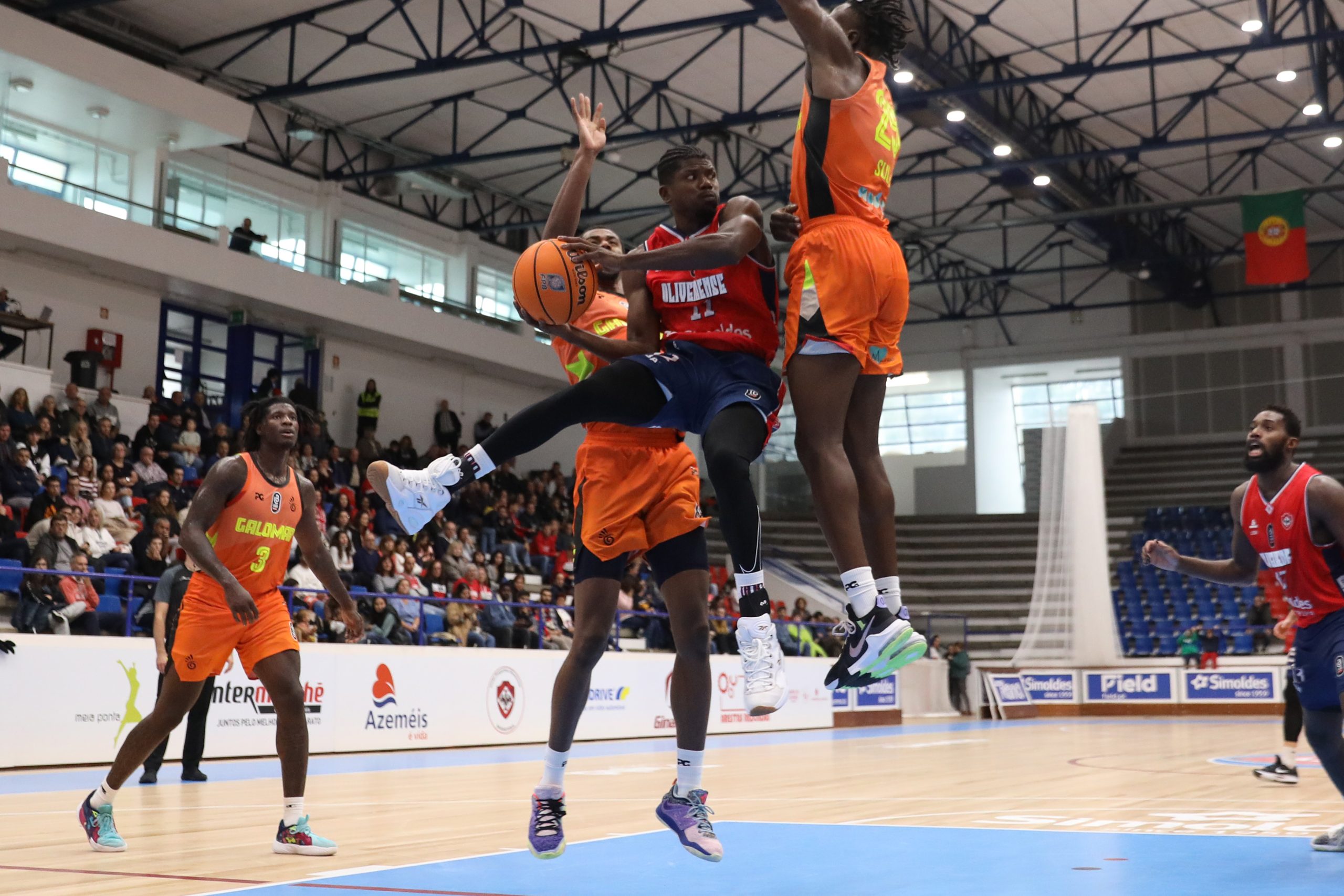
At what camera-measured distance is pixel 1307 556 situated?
6.18 meters

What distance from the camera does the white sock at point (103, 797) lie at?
611cm

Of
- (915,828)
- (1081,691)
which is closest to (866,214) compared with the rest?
(915,828)

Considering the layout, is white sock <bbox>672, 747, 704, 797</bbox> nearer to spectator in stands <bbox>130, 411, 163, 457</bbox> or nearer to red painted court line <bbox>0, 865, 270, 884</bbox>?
red painted court line <bbox>0, 865, 270, 884</bbox>

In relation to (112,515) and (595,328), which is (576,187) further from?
(112,515)

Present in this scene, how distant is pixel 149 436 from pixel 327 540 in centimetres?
278

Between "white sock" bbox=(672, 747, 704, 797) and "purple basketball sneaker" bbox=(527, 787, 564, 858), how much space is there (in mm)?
452

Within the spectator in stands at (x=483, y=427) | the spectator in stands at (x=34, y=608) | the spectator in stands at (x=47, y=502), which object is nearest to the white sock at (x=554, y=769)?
the spectator in stands at (x=34, y=608)

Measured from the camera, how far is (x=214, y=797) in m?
8.67

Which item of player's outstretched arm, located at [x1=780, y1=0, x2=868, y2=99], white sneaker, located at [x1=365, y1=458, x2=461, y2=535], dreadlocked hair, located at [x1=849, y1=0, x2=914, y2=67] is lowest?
white sneaker, located at [x1=365, y1=458, x2=461, y2=535]

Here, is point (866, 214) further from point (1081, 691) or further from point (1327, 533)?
point (1081, 691)

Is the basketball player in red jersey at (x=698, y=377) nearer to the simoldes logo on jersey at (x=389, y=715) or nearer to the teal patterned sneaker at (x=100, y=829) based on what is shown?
the teal patterned sneaker at (x=100, y=829)

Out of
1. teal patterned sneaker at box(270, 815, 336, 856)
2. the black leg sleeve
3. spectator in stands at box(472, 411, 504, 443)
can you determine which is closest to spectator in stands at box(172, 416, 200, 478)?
spectator in stands at box(472, 411, 504, 443)

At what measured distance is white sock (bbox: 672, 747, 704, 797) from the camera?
518cm

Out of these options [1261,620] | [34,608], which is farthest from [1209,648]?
[34,608]
